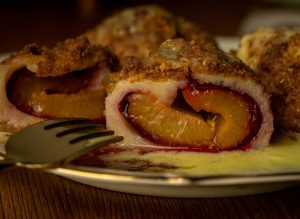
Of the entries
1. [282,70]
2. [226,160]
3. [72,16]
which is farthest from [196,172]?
[72,16]

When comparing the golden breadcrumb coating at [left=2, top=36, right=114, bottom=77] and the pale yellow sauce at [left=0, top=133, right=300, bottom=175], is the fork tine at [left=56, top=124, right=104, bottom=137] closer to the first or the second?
the pale yellow sauce at [left=0, top=133, right=300, bottom=175]

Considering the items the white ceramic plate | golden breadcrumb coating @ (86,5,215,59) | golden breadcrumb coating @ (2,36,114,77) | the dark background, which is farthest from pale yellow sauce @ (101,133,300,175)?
the dark background

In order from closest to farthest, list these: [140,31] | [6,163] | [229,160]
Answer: [6,163] → [229,160] → [140,31]

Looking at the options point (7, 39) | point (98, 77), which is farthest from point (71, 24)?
point (98, 77)

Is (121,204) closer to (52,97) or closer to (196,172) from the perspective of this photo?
(196,172)

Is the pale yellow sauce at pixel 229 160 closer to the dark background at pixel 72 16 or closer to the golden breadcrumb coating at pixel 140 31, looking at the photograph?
the golden breadcrumb coating at pixel 140 31

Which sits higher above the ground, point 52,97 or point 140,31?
point 140,31
